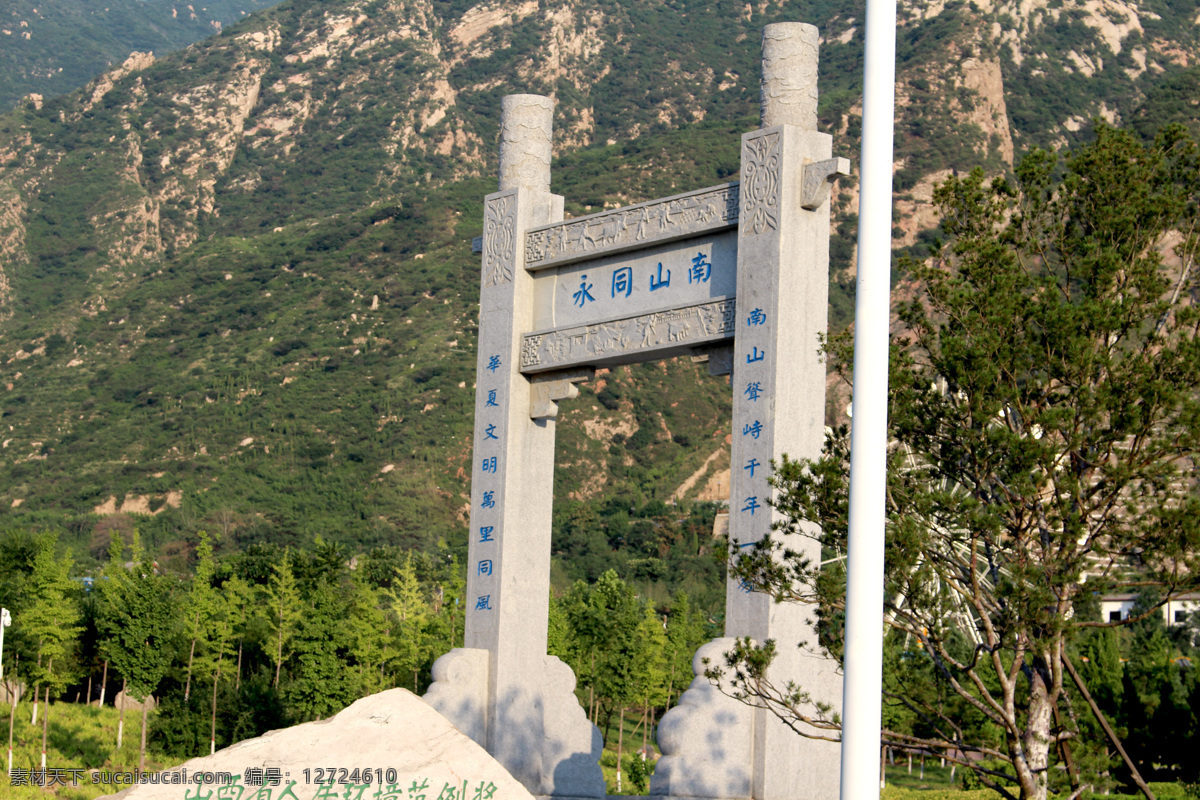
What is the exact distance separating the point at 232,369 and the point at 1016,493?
49.1 meters

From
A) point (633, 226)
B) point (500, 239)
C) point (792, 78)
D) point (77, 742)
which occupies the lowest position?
point (77, 742)

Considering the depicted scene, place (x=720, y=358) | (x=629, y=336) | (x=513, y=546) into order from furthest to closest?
(x=513, y=546), (x=629, y=336), (x=720, y=358)

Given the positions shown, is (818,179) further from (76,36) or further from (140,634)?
(76,36)

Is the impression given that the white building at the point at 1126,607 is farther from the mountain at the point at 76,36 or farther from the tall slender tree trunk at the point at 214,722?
the mountain at the point at 76,36

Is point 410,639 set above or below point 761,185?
below

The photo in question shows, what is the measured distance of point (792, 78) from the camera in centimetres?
894

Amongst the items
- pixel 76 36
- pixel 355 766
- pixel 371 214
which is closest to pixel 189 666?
pixel 355 766

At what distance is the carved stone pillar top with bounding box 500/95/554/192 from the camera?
35.5ft

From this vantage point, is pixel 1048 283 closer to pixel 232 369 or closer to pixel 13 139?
pixel 232 369

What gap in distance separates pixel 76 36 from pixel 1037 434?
114 meters

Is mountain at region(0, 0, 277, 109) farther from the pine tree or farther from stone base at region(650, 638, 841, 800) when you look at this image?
stone base at region(650, 638, 841, 800)

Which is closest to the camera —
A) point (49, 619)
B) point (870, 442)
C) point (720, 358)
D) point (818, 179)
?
point (870, 442)

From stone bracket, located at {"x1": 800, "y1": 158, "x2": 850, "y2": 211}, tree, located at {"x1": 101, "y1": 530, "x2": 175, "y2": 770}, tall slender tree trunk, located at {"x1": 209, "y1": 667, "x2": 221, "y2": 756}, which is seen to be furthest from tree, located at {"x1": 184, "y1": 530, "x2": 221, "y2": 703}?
stone bracket, located at {"x1": 800, "y1": 158, "x2": 850, "y2": 211}

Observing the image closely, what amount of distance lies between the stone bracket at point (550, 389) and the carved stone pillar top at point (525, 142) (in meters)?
1.58
